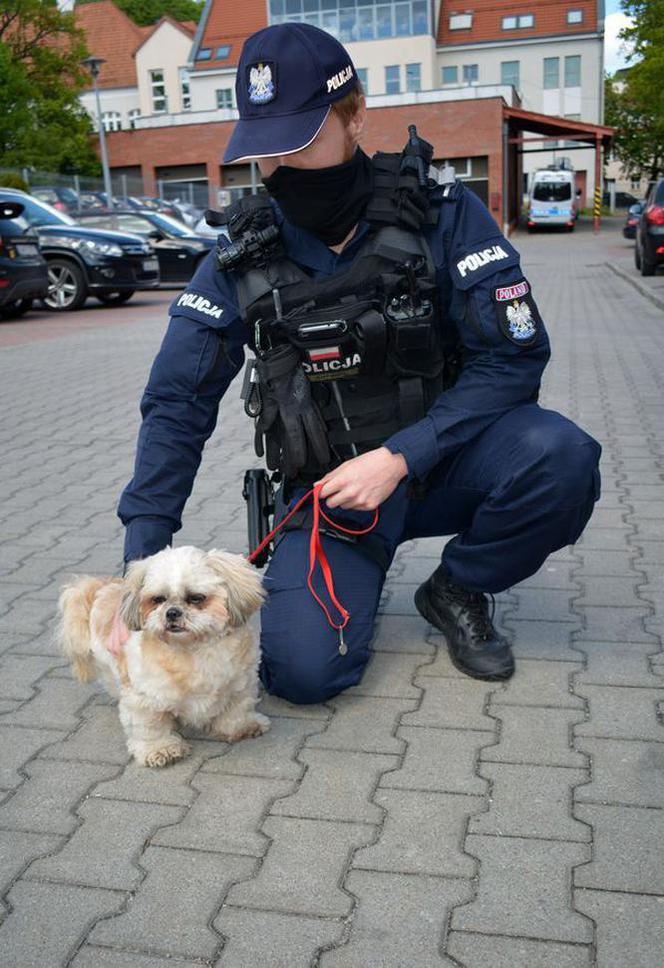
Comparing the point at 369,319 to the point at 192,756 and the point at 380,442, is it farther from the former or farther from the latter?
the point at 192,756

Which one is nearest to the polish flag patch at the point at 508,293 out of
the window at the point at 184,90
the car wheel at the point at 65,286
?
the car wheel at the point at 65,286

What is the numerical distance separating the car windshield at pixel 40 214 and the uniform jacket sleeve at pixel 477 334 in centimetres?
1573

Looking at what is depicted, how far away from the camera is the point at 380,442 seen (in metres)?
3.62

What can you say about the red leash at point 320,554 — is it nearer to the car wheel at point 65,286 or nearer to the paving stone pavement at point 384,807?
the paving stone pavement at point 384,807

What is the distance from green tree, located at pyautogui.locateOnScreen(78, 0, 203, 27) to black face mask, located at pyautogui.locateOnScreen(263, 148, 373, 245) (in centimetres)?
9771

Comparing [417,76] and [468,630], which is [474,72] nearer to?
[417,76]

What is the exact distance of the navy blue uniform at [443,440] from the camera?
3416mm

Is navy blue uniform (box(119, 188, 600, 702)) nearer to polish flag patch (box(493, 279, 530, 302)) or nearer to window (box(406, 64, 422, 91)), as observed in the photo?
polish flag patch (box(493, 279, 530, 302))

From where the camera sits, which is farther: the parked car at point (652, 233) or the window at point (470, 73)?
the window at point (470, 73)

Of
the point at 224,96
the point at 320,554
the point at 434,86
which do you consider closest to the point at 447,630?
the point at 320,554

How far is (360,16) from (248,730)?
64350 millimetres

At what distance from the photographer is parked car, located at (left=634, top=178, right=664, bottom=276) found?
18.9 m

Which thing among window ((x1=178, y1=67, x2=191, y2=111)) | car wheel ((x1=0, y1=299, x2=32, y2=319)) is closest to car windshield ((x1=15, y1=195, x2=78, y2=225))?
car wheel ((x1=0, y1=299, x2=32, y2=319))

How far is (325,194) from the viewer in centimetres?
345
